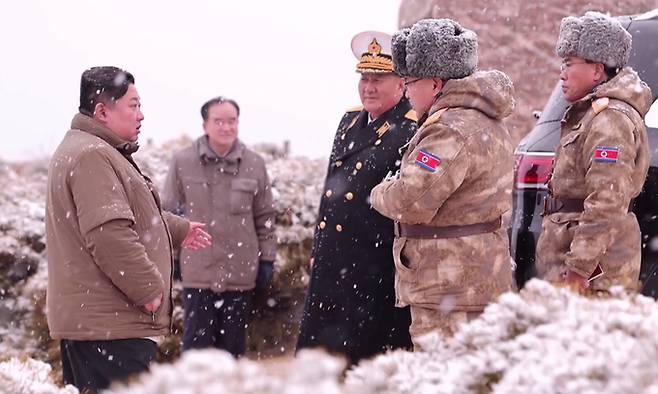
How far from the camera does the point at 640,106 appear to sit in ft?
12.9

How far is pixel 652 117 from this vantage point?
14.3ft

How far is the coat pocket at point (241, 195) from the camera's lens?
6.16m

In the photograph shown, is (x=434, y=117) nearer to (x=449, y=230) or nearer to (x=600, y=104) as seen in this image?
(x=449, y=230)

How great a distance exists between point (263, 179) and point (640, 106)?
3018 mm

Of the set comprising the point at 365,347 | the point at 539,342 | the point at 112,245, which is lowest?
the point at 365,347

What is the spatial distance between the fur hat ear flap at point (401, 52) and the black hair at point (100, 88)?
44.7 inches

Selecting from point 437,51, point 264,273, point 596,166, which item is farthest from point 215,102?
point 596,166

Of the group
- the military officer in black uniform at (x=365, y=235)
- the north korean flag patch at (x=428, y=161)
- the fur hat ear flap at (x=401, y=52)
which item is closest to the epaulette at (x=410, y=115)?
the military officer in black uniform at (x=365, y=235)

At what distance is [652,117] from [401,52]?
1373 mm

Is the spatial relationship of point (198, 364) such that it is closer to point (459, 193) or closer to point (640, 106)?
point (459, 193)

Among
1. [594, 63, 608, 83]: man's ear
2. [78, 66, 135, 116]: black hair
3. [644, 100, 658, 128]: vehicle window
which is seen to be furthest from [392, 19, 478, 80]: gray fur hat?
[78, 66, 135, 116]: black hair

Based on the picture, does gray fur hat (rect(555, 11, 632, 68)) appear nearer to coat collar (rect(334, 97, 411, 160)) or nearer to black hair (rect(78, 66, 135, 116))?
Answer: coat collar (rect(334, 97, 411, 160))

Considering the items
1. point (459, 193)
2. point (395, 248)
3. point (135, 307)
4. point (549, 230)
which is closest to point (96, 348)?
point (135, 307)

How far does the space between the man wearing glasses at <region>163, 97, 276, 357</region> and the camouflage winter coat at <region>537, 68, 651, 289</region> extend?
2.57 meters
